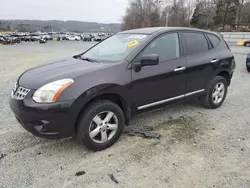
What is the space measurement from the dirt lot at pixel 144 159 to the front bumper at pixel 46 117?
45 centimetres

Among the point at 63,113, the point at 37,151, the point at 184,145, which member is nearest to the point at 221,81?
the point at 184,145

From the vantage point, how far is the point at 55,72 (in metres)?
2.99

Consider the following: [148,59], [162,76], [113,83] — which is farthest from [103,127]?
[162,76]

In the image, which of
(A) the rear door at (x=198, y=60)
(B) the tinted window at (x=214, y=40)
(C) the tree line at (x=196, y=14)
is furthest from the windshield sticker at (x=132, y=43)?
(C) the tree line at (x=196, y=14)

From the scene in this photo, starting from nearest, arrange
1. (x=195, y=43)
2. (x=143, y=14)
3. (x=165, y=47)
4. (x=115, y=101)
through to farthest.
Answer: (x=115, y=101) → (x=165, y=47) → (x=195, y=43) → (x=143, y=14)

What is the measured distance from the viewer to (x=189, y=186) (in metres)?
2.40

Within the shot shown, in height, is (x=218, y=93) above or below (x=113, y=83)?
below

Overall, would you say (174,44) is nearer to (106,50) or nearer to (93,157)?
(106,50)

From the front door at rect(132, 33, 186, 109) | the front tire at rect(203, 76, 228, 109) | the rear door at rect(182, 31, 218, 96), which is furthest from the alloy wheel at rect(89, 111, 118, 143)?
the front tire at rect(203, 76, 228, 109)

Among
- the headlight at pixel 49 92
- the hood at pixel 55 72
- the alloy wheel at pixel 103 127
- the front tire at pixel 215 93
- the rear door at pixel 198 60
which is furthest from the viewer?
the front tire at pixel 215 93

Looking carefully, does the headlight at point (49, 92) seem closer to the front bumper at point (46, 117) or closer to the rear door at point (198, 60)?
the front bumper at point (46, 117)

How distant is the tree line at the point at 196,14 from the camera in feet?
172

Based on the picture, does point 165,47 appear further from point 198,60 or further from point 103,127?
point 103,127

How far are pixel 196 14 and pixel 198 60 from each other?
63311 millimetres
